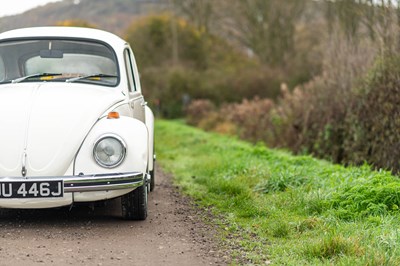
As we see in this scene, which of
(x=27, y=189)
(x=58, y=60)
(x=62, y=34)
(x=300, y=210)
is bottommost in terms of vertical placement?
(x=300, y=210)

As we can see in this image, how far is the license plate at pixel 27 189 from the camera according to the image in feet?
19.3

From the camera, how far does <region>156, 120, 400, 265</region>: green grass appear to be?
5.12 meters

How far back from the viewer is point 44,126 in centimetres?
615

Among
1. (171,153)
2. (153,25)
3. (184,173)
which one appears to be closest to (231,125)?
(171,153)

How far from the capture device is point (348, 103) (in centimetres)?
1258

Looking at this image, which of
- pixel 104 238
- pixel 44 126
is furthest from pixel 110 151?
pixel 104 238

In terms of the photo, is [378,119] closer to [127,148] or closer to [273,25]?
[127,148]

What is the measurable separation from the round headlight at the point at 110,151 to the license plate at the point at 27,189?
1.41 feet

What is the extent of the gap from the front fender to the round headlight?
4 cm

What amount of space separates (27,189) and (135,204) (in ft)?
3.59

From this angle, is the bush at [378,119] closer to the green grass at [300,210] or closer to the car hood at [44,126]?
the green grass at [300,210]

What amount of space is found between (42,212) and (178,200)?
1789mm

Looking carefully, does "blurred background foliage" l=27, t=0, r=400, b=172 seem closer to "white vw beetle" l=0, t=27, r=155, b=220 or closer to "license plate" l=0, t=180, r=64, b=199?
"white vw beetle" l=0, t=27, r=155, b=220

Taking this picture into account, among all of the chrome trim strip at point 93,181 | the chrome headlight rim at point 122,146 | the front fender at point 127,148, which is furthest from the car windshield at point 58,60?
the chrome trim strip at point 93,181
